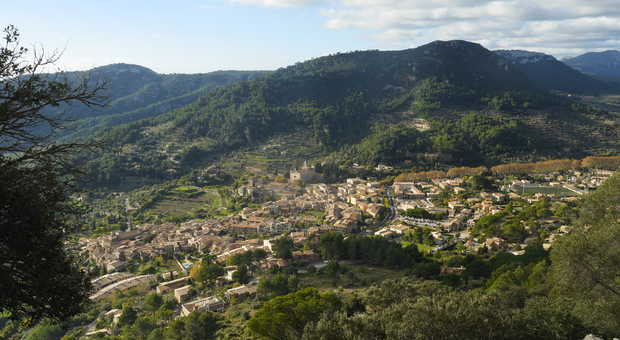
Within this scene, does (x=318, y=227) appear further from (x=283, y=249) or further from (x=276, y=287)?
(x=276, y=287)

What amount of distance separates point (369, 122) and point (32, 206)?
74.8 m

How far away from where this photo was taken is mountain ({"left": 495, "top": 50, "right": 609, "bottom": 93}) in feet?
416

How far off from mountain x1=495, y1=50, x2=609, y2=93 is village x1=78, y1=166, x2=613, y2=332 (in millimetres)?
92275

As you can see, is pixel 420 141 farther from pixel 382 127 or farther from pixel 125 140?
pixel 125 140

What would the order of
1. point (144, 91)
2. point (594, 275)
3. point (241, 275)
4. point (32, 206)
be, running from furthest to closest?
1. point (144, 91)
2. point (241, 275)
3. point (594, 275)
4. point (32, 206)

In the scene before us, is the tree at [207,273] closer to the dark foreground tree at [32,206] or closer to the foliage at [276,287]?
the foliage at [276,287]

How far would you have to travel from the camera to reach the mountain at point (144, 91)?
371 feet

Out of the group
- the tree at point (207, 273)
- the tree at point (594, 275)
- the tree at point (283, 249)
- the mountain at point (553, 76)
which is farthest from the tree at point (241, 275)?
the mountain at point (553, 76)

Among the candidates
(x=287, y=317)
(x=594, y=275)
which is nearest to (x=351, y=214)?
(x=287, y=317)

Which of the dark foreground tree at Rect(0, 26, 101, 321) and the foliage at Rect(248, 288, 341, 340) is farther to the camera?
the foliage at Rect(248, 288, 341, 340)

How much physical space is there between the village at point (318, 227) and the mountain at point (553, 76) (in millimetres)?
92275

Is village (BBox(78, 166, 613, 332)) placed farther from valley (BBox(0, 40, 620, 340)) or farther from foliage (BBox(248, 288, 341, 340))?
foliage (BBox(248, 288, 341, 340))

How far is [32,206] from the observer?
4867 mm

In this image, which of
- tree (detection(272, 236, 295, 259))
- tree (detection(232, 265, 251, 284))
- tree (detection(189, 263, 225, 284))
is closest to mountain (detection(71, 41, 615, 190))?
tree (detection(272, 236, 295, 259))
